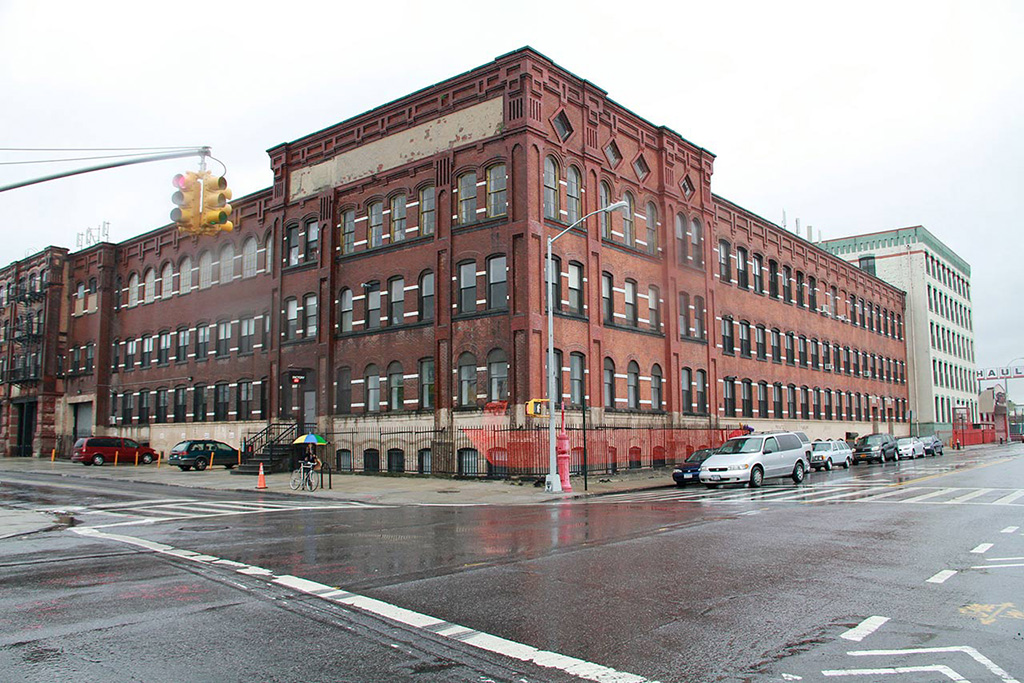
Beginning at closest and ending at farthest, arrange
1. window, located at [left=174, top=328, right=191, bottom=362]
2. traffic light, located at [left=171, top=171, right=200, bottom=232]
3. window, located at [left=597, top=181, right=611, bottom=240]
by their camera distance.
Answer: traffic light, located at [left=171, top=171, right=200, bottom=232]
window, located at [left=597, top=181, right=611, bottom=240]
window, located at [left=174, top=328, right=191, bottom=362]

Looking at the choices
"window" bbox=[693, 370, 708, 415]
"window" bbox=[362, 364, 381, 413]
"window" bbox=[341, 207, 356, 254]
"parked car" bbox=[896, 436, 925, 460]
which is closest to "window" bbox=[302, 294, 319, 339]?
"window" bbox=[341, 207, 356, 254]

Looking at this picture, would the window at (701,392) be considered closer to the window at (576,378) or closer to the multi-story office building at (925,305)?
the window at (576,378)

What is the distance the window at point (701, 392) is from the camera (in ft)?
129

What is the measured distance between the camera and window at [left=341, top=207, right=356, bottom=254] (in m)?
36.8

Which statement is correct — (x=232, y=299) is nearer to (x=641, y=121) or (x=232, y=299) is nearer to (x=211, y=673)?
(x=641, y=121)

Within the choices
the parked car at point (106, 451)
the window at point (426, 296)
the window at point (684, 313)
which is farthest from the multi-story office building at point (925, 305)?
the parked car at point (106, 451)

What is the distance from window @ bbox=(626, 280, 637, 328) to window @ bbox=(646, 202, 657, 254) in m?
2.56

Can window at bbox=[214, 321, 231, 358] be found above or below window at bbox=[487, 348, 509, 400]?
above

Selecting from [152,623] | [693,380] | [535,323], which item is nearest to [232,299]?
[535,323]

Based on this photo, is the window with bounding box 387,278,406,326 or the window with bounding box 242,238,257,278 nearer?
the window with bounding box 387,278,406,326

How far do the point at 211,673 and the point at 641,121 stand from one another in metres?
34.9

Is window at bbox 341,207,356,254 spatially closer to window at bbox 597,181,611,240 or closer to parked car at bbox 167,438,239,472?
window at bbox 597,181,611,240

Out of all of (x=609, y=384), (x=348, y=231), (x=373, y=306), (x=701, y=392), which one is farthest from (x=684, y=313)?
(x=348, y=231)

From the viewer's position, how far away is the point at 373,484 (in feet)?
92.9
